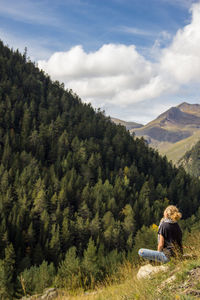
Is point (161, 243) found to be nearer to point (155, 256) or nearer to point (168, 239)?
point (168, 239)

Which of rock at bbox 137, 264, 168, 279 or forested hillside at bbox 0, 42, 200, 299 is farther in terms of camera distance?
forested hillside at bbox 0, 42, 200, 299

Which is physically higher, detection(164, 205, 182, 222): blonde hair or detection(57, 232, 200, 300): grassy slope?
detection(164, 205, 182, 222): blonde hair

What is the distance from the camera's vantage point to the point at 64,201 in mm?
129750

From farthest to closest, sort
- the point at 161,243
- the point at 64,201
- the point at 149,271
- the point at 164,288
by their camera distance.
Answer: the point at 64,201 → the point at 161,243 → the point at 149,271 → the point at 164,288

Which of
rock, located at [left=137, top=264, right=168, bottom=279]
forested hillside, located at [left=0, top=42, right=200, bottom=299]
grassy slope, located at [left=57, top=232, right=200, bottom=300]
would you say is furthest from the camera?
forested hillside, located at [left=0, top=42, right=200, bottom=299]

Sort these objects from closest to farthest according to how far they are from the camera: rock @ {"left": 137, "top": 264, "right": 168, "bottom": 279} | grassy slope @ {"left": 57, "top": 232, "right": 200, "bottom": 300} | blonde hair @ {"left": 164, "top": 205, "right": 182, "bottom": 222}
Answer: grassy slope @ {"left": 57, "top": 232, "right": 200, "bottom": 300} < rock @ {"left": 137, "top": 264, "right": 168, "bottom": 279} < blonde hair @ {"left": 164, "top": 205, "right": 182, "bottom": 222}

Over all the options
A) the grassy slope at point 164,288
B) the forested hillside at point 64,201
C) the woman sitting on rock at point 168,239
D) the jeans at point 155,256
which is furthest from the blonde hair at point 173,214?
the forested hillside at point 64,201

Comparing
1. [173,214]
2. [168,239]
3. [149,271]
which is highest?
[173,214]

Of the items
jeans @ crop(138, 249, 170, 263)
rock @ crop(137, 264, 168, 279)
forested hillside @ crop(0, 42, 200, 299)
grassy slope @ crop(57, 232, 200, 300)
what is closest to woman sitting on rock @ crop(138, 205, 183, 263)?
jeans @ crop(138, 249, 170, 263)

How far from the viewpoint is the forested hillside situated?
3561 inches

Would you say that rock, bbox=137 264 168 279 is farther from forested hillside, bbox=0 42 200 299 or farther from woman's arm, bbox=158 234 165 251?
forested hillside, bbox=0 42 200 299

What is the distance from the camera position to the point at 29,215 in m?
115

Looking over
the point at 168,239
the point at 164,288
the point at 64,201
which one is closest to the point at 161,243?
the point at 168,239

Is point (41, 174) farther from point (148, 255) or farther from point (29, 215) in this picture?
point (148, 255)
